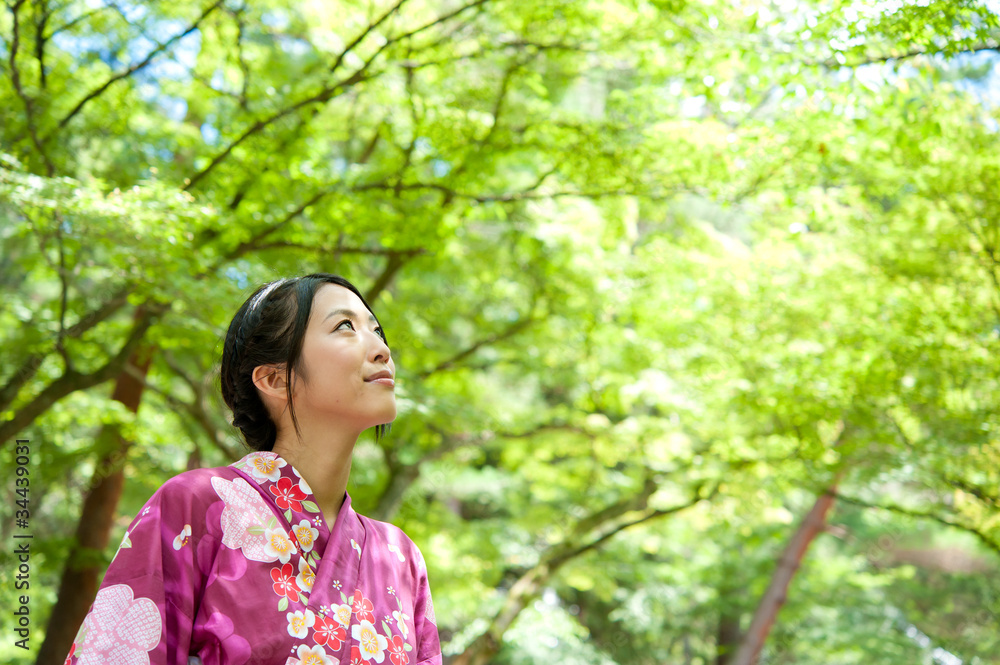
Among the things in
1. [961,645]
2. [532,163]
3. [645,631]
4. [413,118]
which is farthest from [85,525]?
[961,645]

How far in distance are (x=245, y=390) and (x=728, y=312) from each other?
16.6 ft

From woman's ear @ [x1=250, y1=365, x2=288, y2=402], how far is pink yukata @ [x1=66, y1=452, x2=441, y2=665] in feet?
0.39

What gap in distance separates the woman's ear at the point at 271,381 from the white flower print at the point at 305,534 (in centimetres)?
24

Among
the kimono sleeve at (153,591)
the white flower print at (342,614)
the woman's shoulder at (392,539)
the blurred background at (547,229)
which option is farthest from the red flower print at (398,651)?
the blurred background at (547,229)

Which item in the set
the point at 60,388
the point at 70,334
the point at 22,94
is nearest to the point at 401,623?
the point at 70,334

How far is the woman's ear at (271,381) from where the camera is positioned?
1.40m

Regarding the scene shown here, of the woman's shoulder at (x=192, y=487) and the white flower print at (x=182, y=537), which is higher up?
the woman's shoulder at (x=192, y=487)

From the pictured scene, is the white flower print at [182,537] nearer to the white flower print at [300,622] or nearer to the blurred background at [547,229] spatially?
the white flower print at [300,622]

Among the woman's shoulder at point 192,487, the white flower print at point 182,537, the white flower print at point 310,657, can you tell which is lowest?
the white flower print at point 310,657

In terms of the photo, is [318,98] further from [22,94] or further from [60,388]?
[60,388]

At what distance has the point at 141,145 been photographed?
4852mm

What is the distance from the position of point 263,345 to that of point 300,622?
0.53 metres

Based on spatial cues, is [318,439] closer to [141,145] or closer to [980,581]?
[141,145]

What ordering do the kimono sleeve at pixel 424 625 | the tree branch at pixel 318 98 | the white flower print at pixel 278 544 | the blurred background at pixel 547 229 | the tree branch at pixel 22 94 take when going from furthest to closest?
the tree branch at pixel 318 98
the blurred background at pixel 547 229
the tree branch at pixel 22 94
the kimono sleeve at pixel 424 625
the white flower print at pixel 278 544
